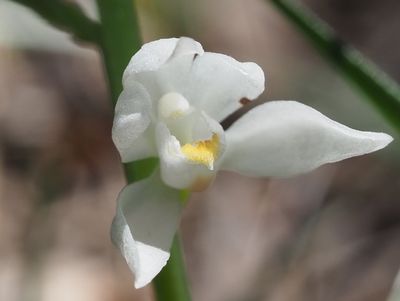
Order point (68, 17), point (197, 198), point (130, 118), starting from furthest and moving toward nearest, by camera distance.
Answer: point (197, 198) < point (68, 17) < point (130, 118)

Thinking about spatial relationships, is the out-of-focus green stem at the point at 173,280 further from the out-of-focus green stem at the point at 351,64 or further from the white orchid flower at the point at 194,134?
the out-of-focus green stem at the point at 351,64

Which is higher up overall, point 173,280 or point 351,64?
point 351,64

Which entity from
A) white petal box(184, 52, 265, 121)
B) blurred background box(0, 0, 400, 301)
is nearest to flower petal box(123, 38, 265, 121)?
white petal box(184, 52, 265, 121)

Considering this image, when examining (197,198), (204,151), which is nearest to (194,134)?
(204,151)

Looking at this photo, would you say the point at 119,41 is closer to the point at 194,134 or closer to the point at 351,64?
the point at 194,134

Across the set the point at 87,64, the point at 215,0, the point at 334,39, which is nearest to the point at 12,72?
the point at 87,64

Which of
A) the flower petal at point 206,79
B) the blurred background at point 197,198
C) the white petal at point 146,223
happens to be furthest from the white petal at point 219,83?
the blurred background at point 197,198

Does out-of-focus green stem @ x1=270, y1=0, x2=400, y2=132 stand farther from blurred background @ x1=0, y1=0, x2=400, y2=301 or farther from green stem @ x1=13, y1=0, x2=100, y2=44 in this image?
blurred background @ x1=0, y1=0, x2=400, y2=301

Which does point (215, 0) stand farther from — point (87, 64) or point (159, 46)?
point (159, 46)
